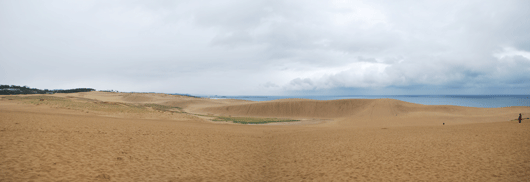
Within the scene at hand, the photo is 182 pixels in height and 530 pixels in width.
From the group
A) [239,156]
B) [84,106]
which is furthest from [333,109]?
[84,106]

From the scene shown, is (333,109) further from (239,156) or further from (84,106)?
(84,106)

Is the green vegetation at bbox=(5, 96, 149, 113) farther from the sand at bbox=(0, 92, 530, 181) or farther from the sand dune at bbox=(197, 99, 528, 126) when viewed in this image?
the sand dune at bbox=(197, 99, 528, 126)

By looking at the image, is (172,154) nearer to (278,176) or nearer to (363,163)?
(278,176)

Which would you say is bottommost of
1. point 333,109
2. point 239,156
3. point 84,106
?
point 239,156

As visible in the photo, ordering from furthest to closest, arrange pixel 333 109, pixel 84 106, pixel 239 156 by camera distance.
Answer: pixel 333 109
pixel 84 106
pixel 239 156

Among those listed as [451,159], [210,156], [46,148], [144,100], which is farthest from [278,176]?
[144,100]

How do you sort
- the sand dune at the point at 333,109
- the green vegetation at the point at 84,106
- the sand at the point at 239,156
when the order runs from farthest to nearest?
the sand dune at the point at 333,109
the green vegetation at the point at 84,106
the sand at the point at 239,156

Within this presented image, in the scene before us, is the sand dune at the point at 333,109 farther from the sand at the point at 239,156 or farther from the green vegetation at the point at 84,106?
the sand at the point at 239,156

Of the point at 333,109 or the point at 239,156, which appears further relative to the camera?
the point at 333,109

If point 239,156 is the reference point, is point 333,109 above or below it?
above

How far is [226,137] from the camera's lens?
50.6 ft

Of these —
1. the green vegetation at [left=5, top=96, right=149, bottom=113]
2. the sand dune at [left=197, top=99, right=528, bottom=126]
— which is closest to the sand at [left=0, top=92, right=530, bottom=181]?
the green vegetation at [left=5, top=96, right=149, bottom=113]

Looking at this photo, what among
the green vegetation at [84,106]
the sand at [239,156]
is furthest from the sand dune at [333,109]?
the sand at [239,156]

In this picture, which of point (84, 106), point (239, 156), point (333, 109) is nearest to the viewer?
point (239, 156)
